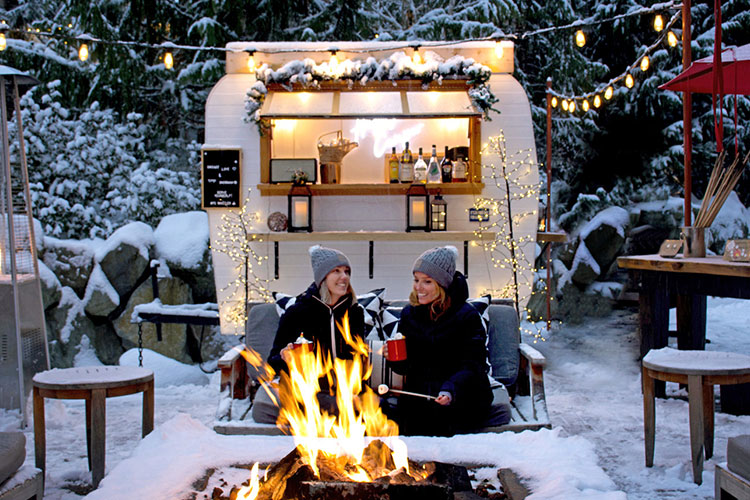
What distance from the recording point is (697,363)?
10.9 ft

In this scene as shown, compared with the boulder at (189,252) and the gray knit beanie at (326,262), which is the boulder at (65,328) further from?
the gray knit beanie at (326,262)

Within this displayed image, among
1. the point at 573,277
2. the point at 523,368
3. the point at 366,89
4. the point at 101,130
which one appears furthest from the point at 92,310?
the point at 573,277

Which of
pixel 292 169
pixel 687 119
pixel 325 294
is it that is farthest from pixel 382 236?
pixel 687 119

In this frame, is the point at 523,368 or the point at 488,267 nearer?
the point at 523,368

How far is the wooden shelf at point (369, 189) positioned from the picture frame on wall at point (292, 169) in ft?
0.25

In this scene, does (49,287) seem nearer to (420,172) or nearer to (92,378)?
(420,172)

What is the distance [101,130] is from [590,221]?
24.3ft

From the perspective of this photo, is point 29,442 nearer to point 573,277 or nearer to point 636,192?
point 573,277

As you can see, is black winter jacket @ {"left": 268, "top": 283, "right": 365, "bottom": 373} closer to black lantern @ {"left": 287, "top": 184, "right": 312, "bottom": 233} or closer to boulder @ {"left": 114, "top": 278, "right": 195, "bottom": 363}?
black lantern @ {"left": 287, "top": 184, "right": 312, "bottom": 233}

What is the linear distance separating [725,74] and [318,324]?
3.79m

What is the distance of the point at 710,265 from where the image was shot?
3.93 metres

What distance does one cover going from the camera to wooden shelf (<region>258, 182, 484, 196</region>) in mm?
5027

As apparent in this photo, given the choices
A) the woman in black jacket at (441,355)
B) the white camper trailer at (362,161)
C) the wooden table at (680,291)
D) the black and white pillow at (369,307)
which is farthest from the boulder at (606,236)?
the woman in black jacket at (441,355)

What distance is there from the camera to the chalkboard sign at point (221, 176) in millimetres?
5207
